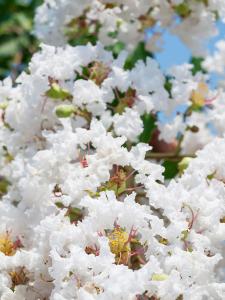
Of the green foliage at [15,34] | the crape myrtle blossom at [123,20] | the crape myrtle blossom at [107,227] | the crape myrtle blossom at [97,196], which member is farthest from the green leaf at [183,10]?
the green foliage at [15,34]

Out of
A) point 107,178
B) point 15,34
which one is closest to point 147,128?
point 107,178

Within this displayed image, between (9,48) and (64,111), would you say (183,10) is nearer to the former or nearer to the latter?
(64,111)

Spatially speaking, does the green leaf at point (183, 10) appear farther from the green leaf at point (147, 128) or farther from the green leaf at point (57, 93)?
the green leaf at point (57, 93)

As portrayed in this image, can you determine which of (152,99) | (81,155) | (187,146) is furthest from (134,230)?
(187,146)

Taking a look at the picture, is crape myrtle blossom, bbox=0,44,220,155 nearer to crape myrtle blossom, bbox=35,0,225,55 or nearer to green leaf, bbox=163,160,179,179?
green leaf, bbox=163,160,179,179

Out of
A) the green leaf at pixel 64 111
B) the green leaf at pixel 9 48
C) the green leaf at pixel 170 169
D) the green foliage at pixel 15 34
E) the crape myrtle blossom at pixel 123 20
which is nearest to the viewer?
the green leaf at pixel 64 111

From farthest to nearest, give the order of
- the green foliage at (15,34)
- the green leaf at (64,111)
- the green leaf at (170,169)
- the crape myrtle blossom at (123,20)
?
the green foliage at (15,34), the crape myrtle blossom at (123,20), the green leaf at (170,169), the green leaf at (64,111)


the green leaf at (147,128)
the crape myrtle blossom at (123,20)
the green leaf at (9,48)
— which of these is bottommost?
the green leaf at (9,48)

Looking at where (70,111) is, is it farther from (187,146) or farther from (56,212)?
(187,146)
